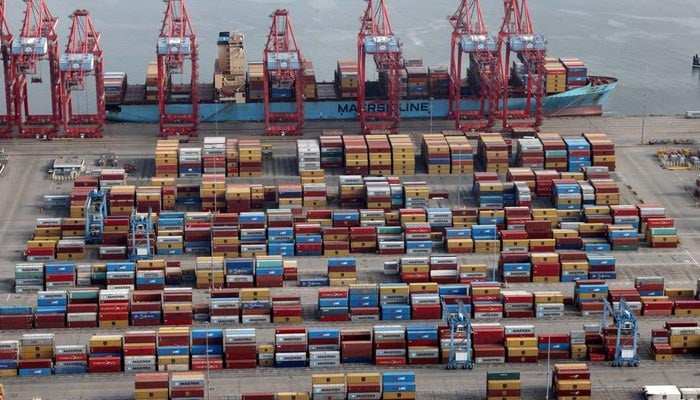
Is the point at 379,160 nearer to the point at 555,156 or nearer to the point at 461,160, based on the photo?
the point at 461,160

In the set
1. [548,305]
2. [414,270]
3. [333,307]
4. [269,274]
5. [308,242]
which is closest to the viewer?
[333,307]

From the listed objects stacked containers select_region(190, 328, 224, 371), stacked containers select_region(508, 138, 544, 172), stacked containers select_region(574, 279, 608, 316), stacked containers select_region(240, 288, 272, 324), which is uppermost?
stacked containers select_region(508, 138, 544, 172)

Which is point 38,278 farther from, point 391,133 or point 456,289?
point 391,133

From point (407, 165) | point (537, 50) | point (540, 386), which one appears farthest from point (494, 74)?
point (540, 386)

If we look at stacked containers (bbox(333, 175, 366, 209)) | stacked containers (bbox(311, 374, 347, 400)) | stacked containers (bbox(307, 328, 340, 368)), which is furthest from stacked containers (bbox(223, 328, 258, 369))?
stacked containers (bbox(333, 175, 366, 209))

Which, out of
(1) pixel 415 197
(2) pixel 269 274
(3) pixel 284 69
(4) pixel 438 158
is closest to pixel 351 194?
(1) pixel 415 197

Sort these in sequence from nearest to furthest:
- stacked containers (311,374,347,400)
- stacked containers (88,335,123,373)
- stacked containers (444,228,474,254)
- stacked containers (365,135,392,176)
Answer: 1. stacked containers (311,374,347,400)
2. stacked containers (88,335,123,373)
3. stacked containers (444,228,474,254)
4. stacked containers (365,135,392,176)

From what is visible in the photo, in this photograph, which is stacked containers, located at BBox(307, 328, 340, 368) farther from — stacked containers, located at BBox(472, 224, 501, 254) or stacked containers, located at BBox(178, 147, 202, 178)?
stacked containers, located at BBox(178, 147, 202, 178)
